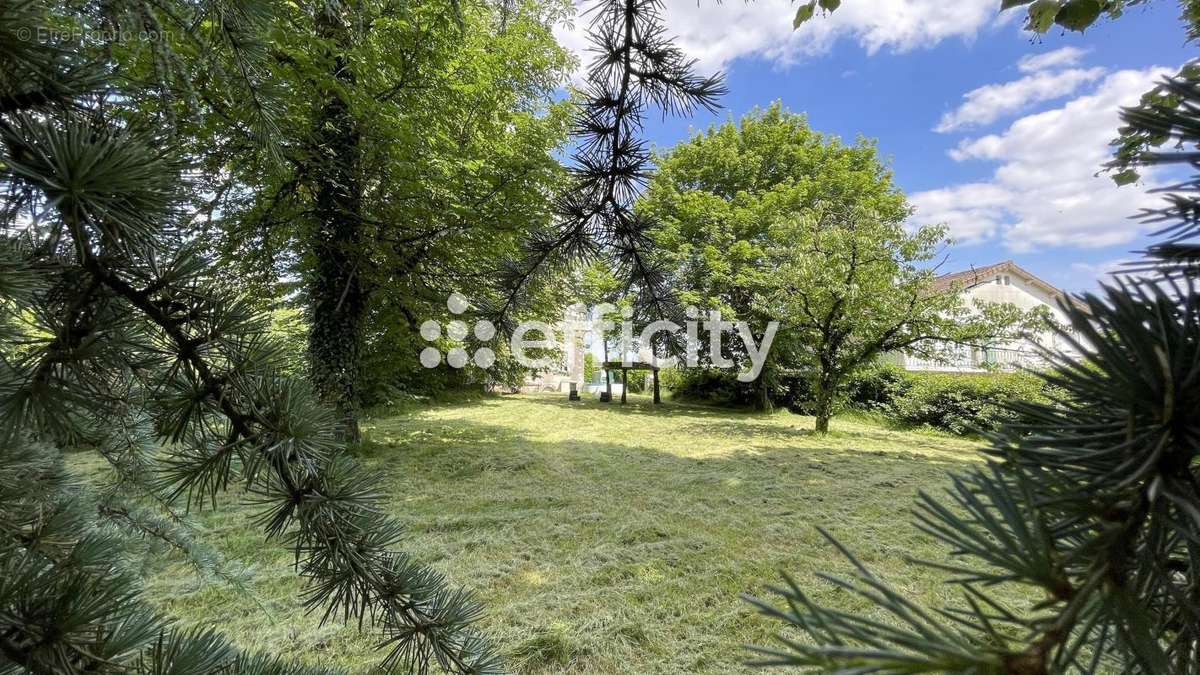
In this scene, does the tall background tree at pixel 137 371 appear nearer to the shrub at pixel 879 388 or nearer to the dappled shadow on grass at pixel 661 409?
the dappled shadow on grass at pixel 661 409

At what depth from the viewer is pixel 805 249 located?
7.96 m

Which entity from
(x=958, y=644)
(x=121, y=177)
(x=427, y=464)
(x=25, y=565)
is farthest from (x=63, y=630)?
(x=427, y=464)

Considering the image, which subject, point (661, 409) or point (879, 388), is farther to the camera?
point (661, 409)

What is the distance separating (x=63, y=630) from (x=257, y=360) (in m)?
0.33

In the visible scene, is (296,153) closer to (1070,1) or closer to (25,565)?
(25,565)

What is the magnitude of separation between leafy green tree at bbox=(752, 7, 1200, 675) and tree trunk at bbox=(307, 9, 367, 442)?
16.7 ft

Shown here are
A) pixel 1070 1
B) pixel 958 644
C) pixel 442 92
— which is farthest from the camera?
pixel 442 92

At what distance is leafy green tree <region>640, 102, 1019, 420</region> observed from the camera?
734cm

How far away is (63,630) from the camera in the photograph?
0.50 metres

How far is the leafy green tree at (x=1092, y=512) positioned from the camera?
25 cm
